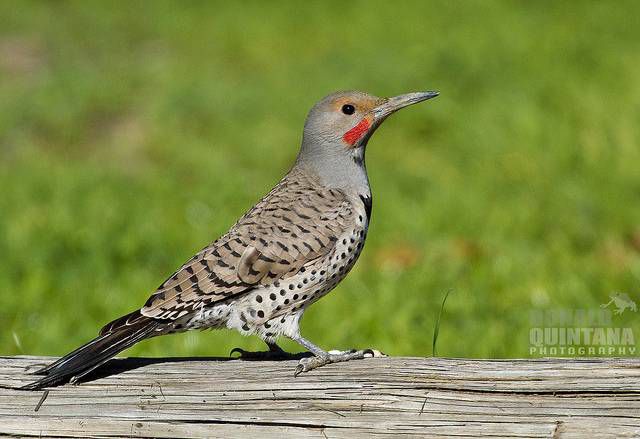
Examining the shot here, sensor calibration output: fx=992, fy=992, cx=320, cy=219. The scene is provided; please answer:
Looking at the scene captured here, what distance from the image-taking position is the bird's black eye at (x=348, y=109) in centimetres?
475

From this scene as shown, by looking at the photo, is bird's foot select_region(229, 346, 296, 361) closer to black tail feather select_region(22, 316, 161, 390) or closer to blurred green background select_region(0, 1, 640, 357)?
Answer: black tail feather select_region(22, 316, 161, 390)

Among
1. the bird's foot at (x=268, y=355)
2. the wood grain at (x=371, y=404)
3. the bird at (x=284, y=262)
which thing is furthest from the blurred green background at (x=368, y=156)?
the wood grain at (x=371, y=404)

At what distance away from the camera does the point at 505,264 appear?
7.52 metres

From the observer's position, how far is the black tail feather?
375 centimetres

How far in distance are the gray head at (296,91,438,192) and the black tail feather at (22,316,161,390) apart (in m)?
1.32

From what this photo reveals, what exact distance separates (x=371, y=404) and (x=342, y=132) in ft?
5.09

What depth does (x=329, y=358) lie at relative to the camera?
4.02 m

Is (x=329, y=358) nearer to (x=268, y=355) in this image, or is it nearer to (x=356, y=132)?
(x=268, y=355)

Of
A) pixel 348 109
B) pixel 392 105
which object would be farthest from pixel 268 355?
pixel 392 105

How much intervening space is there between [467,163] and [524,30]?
3.90 m

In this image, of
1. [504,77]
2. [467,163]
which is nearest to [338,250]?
→ [467,163]

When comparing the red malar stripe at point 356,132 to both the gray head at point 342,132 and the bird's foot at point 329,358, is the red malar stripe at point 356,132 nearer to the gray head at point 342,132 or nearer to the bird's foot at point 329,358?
the gray head at point 342,132

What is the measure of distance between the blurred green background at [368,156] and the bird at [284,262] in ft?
5.36

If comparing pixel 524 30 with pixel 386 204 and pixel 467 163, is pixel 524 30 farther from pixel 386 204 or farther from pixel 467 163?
pixel 386 204
